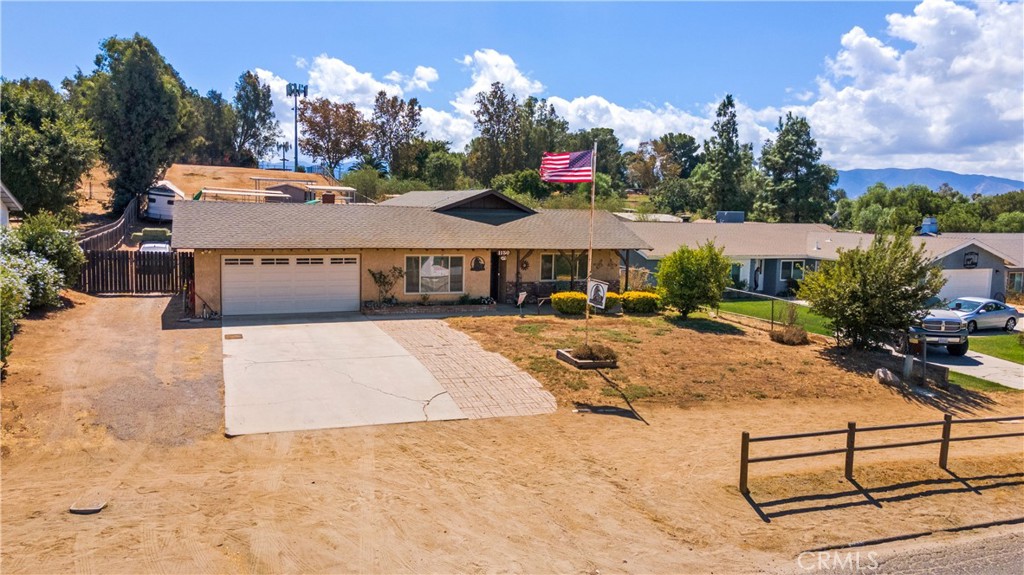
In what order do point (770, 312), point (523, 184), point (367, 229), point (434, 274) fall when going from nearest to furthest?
point (367, 229), point (434, 274), point (770, 312), point (523, 184)

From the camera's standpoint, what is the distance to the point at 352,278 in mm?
23375

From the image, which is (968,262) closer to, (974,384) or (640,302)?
(974,384)

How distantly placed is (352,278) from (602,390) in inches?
452

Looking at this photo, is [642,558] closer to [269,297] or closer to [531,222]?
[269,297]

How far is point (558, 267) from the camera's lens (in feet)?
88.1

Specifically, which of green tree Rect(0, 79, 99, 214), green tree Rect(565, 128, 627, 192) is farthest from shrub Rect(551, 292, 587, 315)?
green tree Rect(565, 128, 627, 192)

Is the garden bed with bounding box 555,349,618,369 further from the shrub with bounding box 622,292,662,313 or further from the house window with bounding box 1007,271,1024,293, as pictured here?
the house window with bounding box 1007,271,1024,293

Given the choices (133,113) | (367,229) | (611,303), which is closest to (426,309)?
(367,229)

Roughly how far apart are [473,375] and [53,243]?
14.1 m

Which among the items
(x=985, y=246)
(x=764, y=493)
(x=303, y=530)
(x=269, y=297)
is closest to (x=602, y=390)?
(x=764, y=493)

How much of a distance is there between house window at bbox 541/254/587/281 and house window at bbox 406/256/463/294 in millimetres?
3504

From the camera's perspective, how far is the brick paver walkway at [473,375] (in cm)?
1381

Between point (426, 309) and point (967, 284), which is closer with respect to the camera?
point (426, 309)

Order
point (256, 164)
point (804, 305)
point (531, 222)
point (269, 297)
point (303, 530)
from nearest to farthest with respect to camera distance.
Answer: point (303, 530), point (269, 297), point (531, 222), point (804, 305), point (256, 164)
